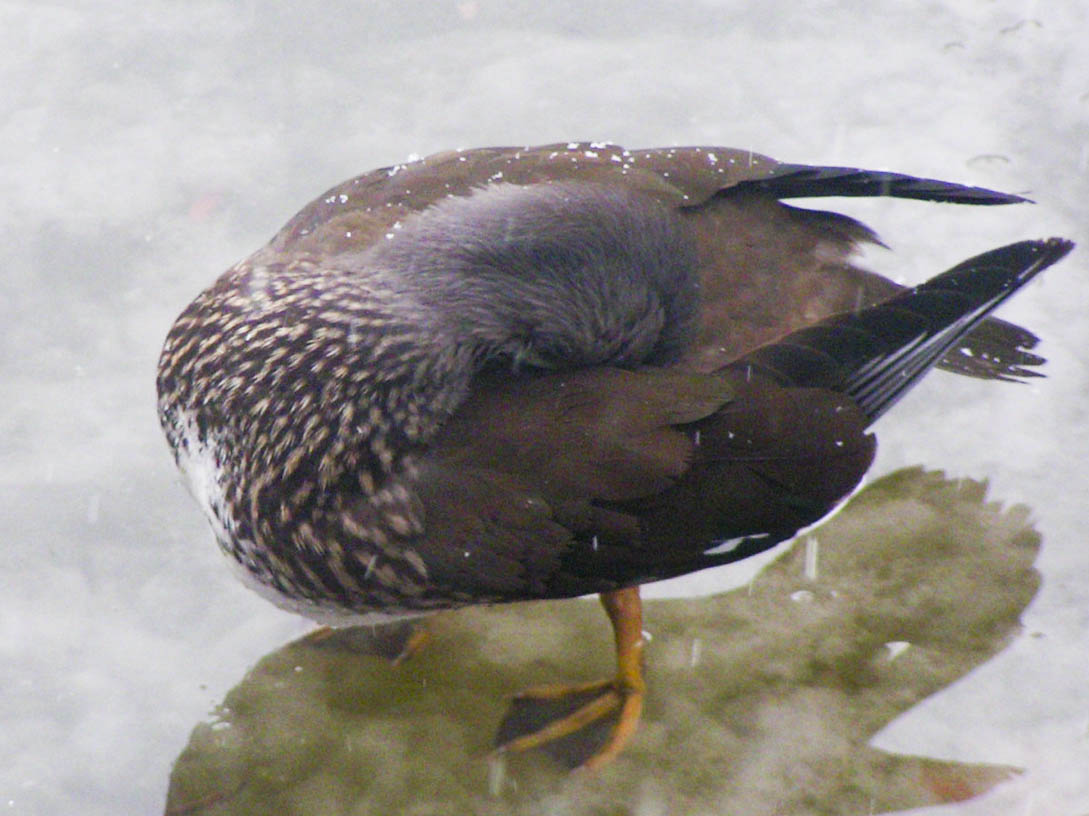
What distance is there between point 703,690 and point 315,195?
6.22 feet

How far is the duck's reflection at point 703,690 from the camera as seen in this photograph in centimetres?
276

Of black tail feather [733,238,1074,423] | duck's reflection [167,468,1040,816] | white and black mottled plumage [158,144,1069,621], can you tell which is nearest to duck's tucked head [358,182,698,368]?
white and black mottled plumage [158,144,1069,621]

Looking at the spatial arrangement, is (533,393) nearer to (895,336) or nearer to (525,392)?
(525,392)

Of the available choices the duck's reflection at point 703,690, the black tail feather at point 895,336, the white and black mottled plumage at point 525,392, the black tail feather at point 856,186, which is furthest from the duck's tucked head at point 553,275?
the duck's reflection at point 703,690

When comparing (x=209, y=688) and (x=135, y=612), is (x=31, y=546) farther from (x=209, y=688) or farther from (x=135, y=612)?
(x=209, y=688)

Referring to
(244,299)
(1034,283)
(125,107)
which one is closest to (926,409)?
(1034,283)

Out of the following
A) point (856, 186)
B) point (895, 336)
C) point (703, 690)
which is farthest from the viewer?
point (856, 186)

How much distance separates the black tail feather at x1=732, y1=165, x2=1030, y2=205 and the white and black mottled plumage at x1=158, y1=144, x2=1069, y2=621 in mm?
197

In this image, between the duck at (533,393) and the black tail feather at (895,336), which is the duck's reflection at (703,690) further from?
the black tail feather at (895,336)

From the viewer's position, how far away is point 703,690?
9.86 ft

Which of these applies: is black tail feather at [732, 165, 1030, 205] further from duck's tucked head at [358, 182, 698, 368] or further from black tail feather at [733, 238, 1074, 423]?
duck's tucked head at [358, 182, 698, 368]

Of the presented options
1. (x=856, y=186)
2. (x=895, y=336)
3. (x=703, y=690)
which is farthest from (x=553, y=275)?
(x=703, y=690)

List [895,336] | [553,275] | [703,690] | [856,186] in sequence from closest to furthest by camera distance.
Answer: [553,275], [895,336], [703,690], [856,186]

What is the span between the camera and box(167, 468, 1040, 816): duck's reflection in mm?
2764
